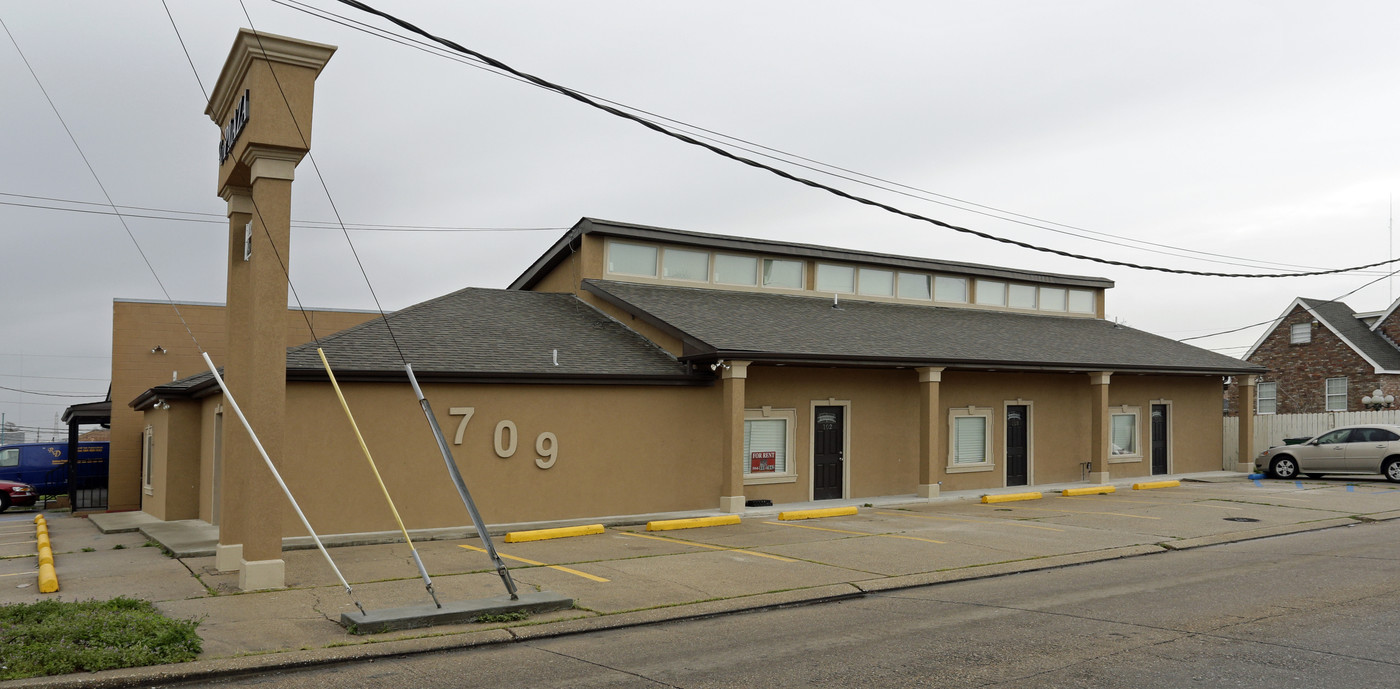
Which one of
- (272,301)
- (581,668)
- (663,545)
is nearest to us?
(581,668)

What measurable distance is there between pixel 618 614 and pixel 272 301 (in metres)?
5.63

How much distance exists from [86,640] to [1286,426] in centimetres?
3337

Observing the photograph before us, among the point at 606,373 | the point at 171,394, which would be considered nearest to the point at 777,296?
the point at 606,373

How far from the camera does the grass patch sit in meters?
7.42

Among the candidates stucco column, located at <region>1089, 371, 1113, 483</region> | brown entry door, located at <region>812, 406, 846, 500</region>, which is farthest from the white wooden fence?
brown entry door, located at <region>812, 406, 846, 500</region>

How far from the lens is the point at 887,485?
22016 mm

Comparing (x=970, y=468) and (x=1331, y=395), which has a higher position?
(x=1331, y=395)

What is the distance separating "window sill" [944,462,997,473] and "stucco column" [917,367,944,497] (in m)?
1.46

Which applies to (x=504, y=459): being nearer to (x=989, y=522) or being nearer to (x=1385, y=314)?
(x=989, y=522)

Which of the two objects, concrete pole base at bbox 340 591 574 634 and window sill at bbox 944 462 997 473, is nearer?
concrete pole base at bbox 340 591 574 634

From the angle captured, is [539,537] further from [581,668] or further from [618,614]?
[581,668]

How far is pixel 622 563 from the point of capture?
13078mm

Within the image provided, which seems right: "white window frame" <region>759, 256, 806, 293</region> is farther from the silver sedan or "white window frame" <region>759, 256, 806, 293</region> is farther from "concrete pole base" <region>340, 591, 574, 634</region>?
"concrete pole base" <region>340, 591, 574, 634</region>

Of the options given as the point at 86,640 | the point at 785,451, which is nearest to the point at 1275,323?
the point at 785,451
